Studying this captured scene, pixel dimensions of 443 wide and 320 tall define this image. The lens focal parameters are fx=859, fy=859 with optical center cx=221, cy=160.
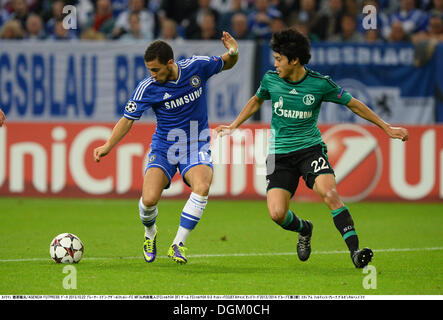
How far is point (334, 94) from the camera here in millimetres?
7953

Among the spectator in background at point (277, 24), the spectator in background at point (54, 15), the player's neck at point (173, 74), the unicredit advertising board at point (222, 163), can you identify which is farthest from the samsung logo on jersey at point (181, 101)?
the spectator in background at point (54, 15)

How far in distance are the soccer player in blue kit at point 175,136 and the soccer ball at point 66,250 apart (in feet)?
2.14

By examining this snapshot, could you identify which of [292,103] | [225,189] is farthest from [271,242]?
[225,189]

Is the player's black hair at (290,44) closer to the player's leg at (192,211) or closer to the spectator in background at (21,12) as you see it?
the player's leg at (192,211)

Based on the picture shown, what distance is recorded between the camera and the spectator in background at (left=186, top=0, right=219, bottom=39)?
1748 cm

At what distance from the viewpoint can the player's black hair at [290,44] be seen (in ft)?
25.6

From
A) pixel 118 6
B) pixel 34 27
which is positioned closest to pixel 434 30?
pixel 118 6

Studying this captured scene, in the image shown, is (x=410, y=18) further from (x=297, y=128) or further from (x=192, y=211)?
(x=192, y=211)

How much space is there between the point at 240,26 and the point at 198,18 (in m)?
1.09

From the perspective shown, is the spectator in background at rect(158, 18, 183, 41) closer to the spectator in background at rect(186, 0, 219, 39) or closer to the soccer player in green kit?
the spectator in background at rect(186, 0, 219, 39)

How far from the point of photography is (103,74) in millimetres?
16828

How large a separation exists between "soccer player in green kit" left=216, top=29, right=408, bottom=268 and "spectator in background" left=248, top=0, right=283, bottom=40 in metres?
9.11

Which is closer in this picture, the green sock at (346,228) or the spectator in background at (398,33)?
the green sock at (346,228)

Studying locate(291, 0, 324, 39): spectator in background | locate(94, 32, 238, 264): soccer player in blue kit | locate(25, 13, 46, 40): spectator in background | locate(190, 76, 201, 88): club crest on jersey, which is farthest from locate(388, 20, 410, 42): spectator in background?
locate(190, 76, 201, 88): club crest on jersey
